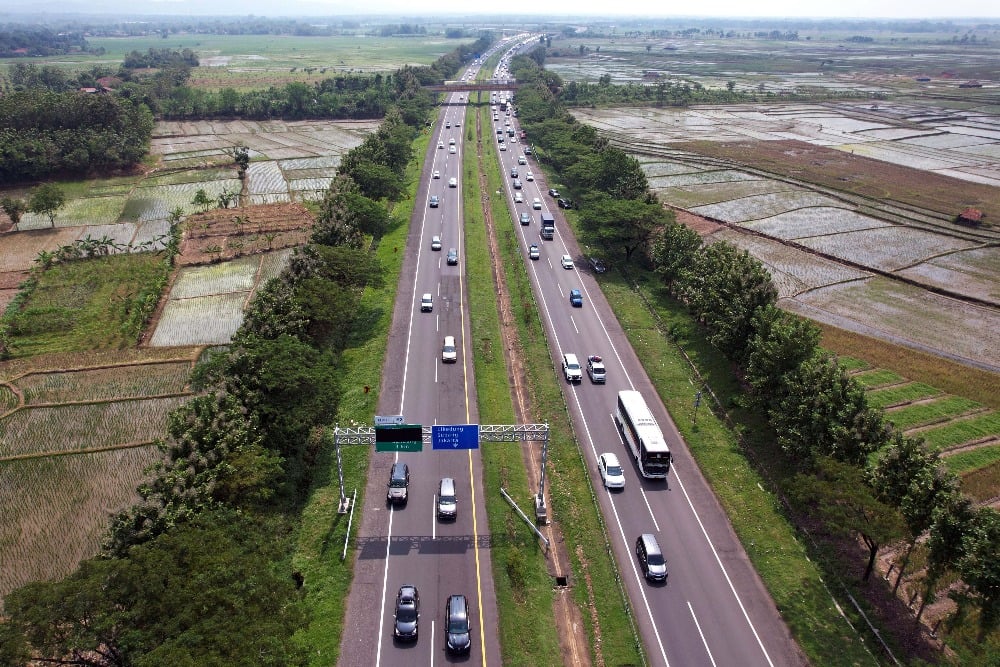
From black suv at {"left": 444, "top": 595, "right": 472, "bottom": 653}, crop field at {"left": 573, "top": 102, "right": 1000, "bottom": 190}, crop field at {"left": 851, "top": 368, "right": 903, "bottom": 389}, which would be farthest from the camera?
crop field at {"left": 573, "top": 102, "right": 1000, "bottom": 190}

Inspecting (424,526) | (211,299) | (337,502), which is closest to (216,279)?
(211,299)

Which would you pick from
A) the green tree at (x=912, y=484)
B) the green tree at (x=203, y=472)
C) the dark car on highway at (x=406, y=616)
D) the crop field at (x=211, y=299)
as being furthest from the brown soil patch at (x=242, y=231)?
the green tree at (x=912, y=484)

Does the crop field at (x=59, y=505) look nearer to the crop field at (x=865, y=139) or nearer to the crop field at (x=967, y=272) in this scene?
the crop field at (x=967, y=272)

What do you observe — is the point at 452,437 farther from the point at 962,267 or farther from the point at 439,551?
the point at 962,267

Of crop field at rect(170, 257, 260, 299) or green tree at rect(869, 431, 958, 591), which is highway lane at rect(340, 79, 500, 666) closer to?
crop field at rect(170, 257, 260, 299)

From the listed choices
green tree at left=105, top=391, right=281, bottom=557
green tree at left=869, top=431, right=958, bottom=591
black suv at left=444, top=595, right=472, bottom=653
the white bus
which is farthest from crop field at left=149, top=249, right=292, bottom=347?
green tree at left=869, top=431, right=958, bottom=591

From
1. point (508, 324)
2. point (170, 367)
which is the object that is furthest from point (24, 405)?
point (508, 324)
